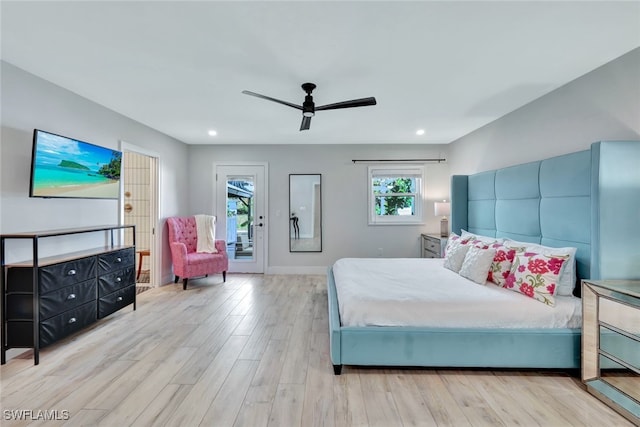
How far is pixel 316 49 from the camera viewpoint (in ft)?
7.05

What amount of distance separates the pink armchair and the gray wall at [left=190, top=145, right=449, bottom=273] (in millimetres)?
1005

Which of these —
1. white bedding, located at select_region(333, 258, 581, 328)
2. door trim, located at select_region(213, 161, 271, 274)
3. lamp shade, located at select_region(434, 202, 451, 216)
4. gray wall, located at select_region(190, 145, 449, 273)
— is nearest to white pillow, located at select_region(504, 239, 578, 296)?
white bedding, located at select_region(333, 258, 581, 328)

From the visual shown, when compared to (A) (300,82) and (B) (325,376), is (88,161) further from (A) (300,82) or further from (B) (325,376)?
(B) (325,376)

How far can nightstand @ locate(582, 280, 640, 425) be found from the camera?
6.26 ft

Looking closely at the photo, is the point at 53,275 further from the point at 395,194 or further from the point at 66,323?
the point at 395,194

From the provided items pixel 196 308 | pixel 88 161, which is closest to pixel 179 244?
pixel 196 308

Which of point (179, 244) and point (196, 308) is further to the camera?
point (179, 244)

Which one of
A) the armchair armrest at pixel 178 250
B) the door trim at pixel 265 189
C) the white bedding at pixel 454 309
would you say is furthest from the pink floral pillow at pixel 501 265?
the armchair armrest at pixel 178 250

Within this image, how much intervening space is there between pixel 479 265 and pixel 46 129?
→ 447cm

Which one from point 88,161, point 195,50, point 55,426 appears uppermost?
point 195,50

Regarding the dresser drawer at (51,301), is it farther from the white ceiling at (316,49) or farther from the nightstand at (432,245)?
the nightstand at (432,245)

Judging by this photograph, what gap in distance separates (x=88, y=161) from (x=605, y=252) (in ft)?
16.0

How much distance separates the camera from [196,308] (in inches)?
143

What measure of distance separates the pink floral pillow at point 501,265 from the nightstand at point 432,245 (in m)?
1.56
